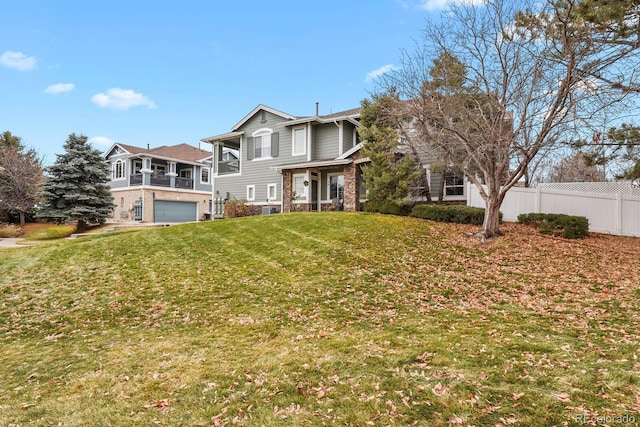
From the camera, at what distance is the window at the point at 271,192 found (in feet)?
68.5

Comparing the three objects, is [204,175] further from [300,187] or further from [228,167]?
[300,187]

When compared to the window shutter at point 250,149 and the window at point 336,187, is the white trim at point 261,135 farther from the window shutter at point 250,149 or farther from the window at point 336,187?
the window at point 336,187

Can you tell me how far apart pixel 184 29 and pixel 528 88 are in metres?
16.4

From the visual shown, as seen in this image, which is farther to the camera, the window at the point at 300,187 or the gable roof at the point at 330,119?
the window at the point at 300,187

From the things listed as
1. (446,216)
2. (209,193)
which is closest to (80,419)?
(446,216)

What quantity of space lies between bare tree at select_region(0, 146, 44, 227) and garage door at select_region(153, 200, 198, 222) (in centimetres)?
819

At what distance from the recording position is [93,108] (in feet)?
95.2

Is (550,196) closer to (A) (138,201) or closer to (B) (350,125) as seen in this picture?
(B) (350,125)

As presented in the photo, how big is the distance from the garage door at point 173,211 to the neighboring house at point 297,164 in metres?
9.45

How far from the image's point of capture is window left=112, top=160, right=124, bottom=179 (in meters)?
31.0

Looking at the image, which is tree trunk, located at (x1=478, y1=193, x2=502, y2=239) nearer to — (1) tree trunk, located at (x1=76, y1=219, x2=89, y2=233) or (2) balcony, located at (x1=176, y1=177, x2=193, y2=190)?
(1) tree trunk, located at (x1=76, y1=219, x2=89, y2=233)

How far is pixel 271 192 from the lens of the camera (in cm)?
2102

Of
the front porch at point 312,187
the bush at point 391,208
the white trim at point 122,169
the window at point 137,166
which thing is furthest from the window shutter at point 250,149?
the white trim at point 122,169

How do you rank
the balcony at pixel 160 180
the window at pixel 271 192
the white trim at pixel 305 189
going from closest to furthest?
the white trim at pixel 305 189
the window at pixel 271 192
the balcony at pixel 160 180
